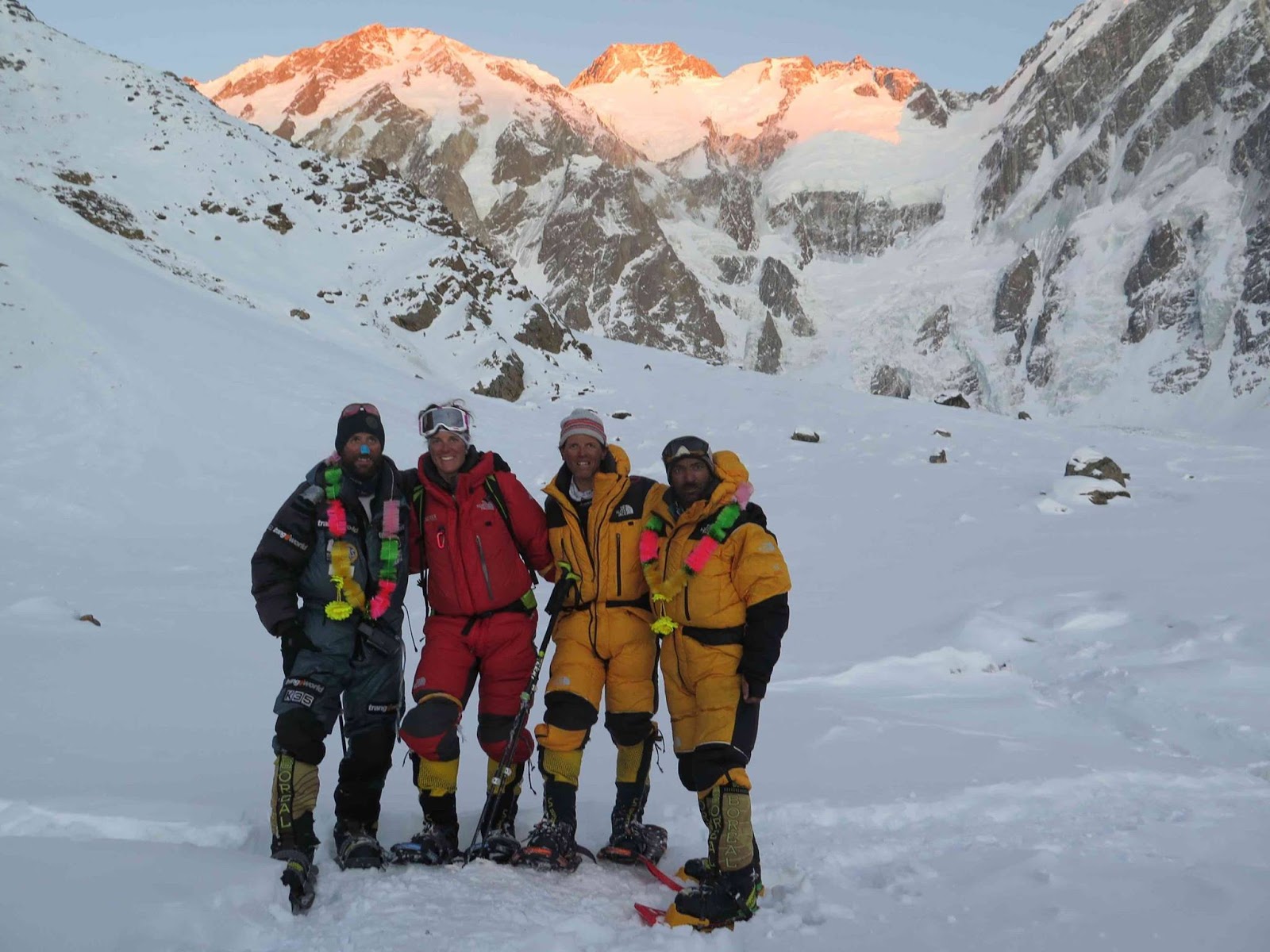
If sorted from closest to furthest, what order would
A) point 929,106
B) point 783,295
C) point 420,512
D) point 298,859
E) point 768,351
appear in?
point 298,859 → point 420,512 → point 768,351 → point 783,295 → point 929,106

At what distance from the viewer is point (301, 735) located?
14.5 ft

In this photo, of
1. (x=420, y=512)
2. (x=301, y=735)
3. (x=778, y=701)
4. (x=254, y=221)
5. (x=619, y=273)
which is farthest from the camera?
(x=619, y=273)

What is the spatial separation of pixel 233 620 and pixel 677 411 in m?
25.6

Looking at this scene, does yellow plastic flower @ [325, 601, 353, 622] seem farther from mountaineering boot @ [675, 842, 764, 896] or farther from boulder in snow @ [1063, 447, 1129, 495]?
boulder in snow @ [1063, 447, 1129, 495]

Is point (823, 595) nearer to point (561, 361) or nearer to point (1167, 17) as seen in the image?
point (561, 361)

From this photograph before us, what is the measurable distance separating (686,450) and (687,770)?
1706 mm

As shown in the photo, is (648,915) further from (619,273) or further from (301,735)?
(619,273)

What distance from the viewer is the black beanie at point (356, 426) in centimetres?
464

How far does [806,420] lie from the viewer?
31.5 metres

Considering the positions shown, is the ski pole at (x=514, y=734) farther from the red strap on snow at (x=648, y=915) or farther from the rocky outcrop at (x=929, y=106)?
the rocky outcrop at (x=929, y=106)

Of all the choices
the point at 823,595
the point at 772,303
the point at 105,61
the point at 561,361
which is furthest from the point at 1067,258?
the point at 823,595

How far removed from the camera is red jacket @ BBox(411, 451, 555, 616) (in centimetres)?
476

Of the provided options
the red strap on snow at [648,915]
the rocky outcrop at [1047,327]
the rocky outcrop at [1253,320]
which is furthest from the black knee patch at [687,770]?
the rocky outcrop at [1047,327]

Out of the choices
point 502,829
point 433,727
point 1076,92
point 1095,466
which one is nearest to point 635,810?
point 502,829
